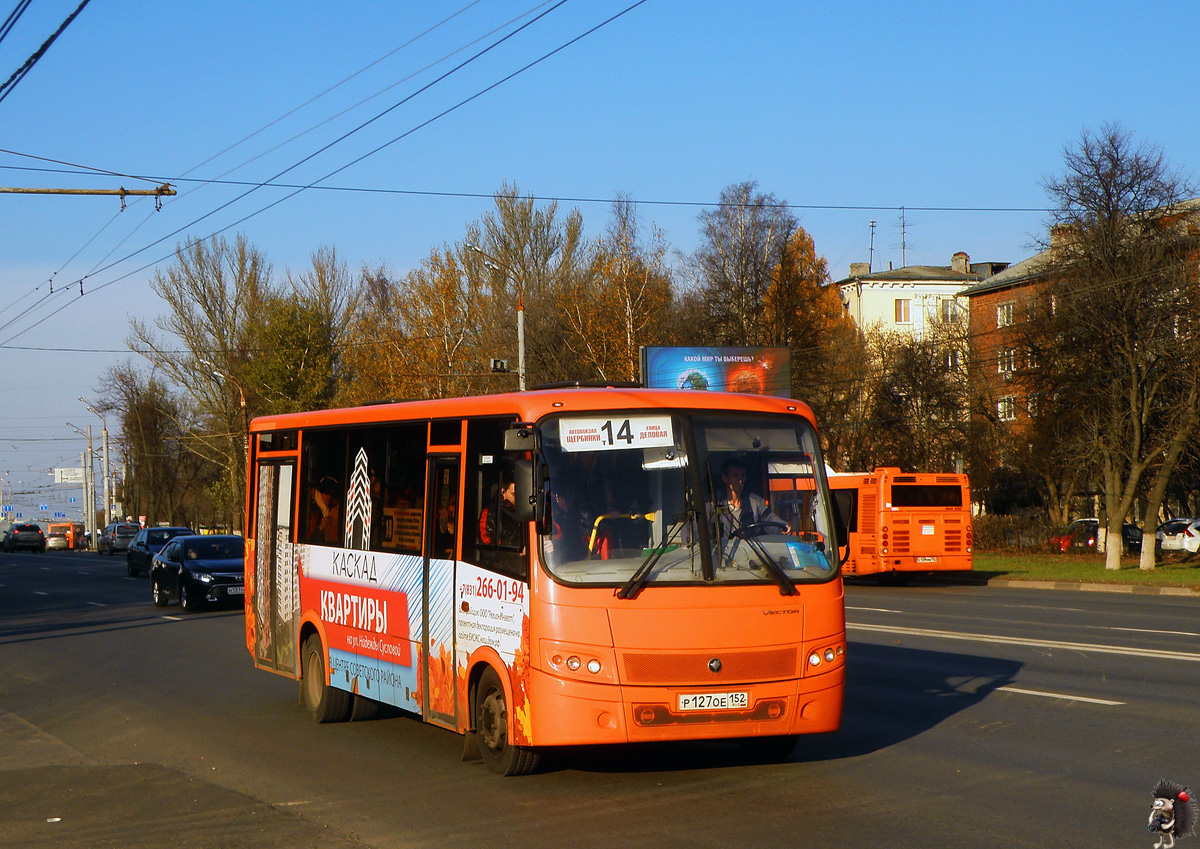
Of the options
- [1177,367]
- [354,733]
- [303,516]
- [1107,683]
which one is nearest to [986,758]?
[1107,683]

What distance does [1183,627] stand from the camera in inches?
717

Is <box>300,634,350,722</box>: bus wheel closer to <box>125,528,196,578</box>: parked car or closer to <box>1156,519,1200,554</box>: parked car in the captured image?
<box>125,528,196,578</box>: parked car

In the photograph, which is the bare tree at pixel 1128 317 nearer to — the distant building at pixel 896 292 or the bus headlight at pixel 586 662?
the bus headlight at pixel 586 662

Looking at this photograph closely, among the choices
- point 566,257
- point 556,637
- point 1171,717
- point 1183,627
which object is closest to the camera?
point 556,637

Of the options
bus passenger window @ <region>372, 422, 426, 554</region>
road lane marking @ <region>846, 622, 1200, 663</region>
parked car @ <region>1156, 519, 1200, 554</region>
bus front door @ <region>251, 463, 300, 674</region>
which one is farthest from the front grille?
parked car @ <region>1156, 519, 1200, 554</region>

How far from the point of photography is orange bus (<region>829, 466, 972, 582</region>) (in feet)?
107

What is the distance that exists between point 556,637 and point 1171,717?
538cm

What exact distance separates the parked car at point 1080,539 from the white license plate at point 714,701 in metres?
40.7

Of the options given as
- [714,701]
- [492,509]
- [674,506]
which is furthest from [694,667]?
[492,509]

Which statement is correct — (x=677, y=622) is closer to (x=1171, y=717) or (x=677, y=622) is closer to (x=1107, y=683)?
(x=1171, y=717)

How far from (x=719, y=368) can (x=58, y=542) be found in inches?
2396

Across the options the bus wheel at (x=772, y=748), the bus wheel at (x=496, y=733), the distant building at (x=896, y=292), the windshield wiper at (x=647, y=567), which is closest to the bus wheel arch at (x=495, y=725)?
the bus wheel at (x=496, y=733)

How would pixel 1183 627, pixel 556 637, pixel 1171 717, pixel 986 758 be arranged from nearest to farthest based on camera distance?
pixel 556 637 < pixel 986 758 < pixel 1171 717 < pixel 1183 627

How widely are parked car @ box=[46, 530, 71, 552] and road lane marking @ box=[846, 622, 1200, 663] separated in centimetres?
7995
